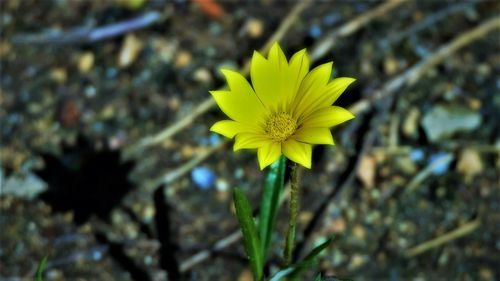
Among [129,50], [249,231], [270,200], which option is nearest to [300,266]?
[249,231]

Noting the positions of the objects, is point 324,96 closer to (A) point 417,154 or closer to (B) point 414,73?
(A) point 417,154

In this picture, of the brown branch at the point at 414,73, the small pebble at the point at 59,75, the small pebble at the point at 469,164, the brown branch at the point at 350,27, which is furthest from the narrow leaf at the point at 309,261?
the small pebble at the point at 59,75

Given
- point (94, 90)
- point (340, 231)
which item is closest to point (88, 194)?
point (94, 90)

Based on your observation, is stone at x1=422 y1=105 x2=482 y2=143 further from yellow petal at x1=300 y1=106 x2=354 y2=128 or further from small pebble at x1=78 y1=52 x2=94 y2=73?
small pebble at x1=78 y1=52 x2=94 y2=73

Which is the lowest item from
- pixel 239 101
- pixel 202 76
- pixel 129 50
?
pixel 239 101

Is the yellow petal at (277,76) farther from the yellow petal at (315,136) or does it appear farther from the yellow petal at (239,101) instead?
the yellow petal at (315,136)

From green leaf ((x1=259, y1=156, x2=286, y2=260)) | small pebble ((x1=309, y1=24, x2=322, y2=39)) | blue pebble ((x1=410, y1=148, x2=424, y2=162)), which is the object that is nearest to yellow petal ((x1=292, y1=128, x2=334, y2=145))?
green leaf ((x1=259, y1=156, x2=286, y2=260))
